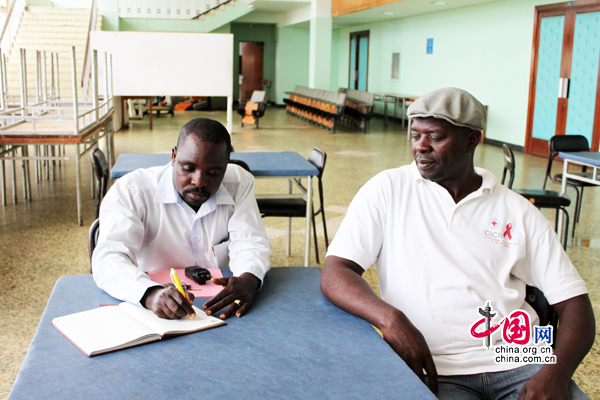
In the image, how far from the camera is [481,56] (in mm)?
11234

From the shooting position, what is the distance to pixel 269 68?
2114 centimetres

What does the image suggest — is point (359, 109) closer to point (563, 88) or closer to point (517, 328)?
point (563, 88)

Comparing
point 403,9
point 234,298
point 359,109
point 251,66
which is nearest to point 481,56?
point 403,9

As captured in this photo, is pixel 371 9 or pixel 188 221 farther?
pixel 371 9

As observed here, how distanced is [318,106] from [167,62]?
441 cm

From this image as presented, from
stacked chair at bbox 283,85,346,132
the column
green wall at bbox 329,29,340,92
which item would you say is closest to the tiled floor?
stacked chair at bbox 283,85,346,132

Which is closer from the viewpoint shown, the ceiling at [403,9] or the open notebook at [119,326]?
the open notebook at [119,326]

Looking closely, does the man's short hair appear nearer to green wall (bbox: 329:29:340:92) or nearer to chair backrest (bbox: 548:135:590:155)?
chair backrest (bbox: 548:135:590:155)

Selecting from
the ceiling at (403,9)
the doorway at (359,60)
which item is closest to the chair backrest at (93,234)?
the ceiling at (403,9)

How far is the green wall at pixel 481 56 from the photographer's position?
1004 cm

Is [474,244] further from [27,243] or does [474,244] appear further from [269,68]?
[269,68]

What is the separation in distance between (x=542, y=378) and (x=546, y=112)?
351 inches

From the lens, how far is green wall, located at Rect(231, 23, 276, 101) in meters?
20.7

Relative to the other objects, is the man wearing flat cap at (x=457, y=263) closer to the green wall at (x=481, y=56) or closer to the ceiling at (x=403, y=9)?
the green wall at (x=481, y=56)
